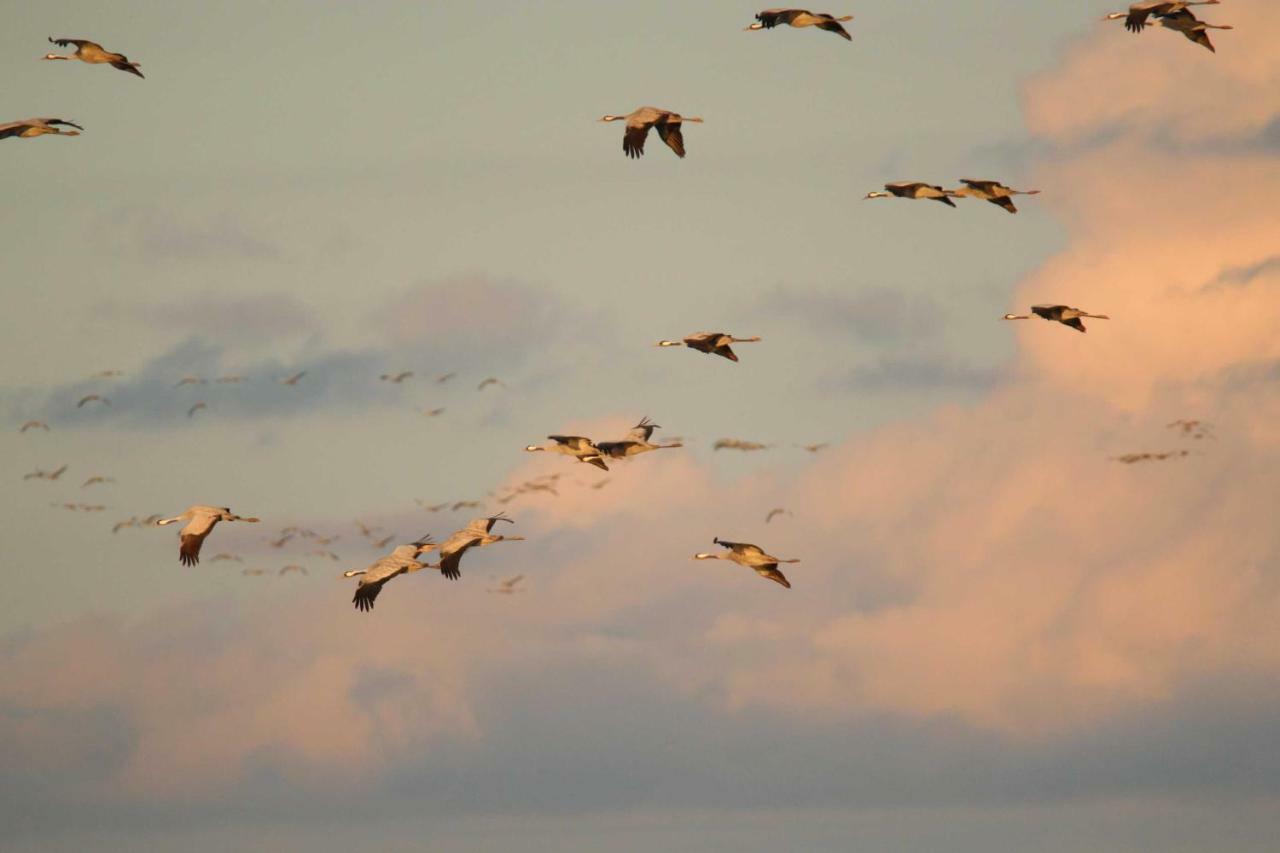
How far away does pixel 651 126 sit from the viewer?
3996 inches

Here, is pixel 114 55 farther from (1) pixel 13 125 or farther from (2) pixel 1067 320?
(2) pixel 1067 320

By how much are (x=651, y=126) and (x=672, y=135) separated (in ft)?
3.16

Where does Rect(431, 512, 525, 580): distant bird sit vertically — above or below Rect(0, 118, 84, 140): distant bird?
below

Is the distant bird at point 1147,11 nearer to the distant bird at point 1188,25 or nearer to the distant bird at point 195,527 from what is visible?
the distant bird at point 1188,25

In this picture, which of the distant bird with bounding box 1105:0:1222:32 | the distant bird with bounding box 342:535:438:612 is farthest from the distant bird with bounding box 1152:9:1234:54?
the distant bird with bounding box 342:535:438:612

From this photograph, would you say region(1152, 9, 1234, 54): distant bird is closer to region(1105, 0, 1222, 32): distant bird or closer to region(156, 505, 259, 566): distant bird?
region(1105, 0, 1222, 32): distant bird

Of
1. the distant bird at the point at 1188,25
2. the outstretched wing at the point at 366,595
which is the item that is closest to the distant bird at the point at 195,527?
the outstretched wing at the point at 366,595

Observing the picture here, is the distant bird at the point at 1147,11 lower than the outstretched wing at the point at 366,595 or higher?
higher

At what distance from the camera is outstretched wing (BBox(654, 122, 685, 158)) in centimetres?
10088

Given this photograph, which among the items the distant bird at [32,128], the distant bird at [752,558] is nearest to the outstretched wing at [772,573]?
the distant bird at [752,558]

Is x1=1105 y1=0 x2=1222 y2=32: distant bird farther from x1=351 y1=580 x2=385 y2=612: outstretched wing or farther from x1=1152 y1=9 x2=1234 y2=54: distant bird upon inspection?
x1=351 y1=580 x2=385 y2=612: outstretched wing

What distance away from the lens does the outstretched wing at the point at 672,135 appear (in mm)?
100875

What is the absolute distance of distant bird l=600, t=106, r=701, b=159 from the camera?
101 metres

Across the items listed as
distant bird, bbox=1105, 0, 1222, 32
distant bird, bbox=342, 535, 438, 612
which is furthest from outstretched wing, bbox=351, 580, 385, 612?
distant bird, bbox=1105, 0, 1222, 32
